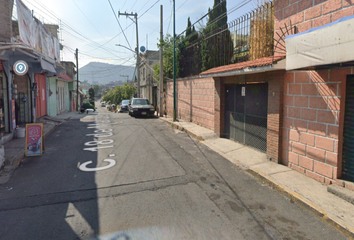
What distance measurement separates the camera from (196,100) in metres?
13.4

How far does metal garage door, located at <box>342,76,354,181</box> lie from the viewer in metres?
4.90

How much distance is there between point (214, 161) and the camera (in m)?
7.54

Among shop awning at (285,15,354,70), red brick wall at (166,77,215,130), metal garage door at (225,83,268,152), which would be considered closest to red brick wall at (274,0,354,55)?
shop awning at (285,15,354,70)

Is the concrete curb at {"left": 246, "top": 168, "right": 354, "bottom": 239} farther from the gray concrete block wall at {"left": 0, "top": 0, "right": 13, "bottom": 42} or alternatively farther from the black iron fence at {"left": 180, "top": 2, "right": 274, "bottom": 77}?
the gray concrete block wall at {"left": 0, "top": 0, "right": 13, "bottom": 42}

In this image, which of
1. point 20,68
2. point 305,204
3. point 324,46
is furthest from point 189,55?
point 305,204

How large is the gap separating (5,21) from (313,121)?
10802 mm

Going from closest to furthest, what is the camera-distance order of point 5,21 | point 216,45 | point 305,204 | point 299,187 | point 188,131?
point 305,204, point 299,187, point 5,21, point 216,45, point 188,131

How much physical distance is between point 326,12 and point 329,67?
4.30ft

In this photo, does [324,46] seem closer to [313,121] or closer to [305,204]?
[313,121]

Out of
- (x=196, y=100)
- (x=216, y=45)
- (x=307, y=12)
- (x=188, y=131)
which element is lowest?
(x=188, y=131)

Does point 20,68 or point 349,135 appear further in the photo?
point 20,68

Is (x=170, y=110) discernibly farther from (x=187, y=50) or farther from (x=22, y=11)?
(x=22, y=11)

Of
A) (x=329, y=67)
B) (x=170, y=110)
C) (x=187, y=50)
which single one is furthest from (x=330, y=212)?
(x=170, y=110)

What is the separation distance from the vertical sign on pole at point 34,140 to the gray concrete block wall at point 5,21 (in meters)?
3.63
